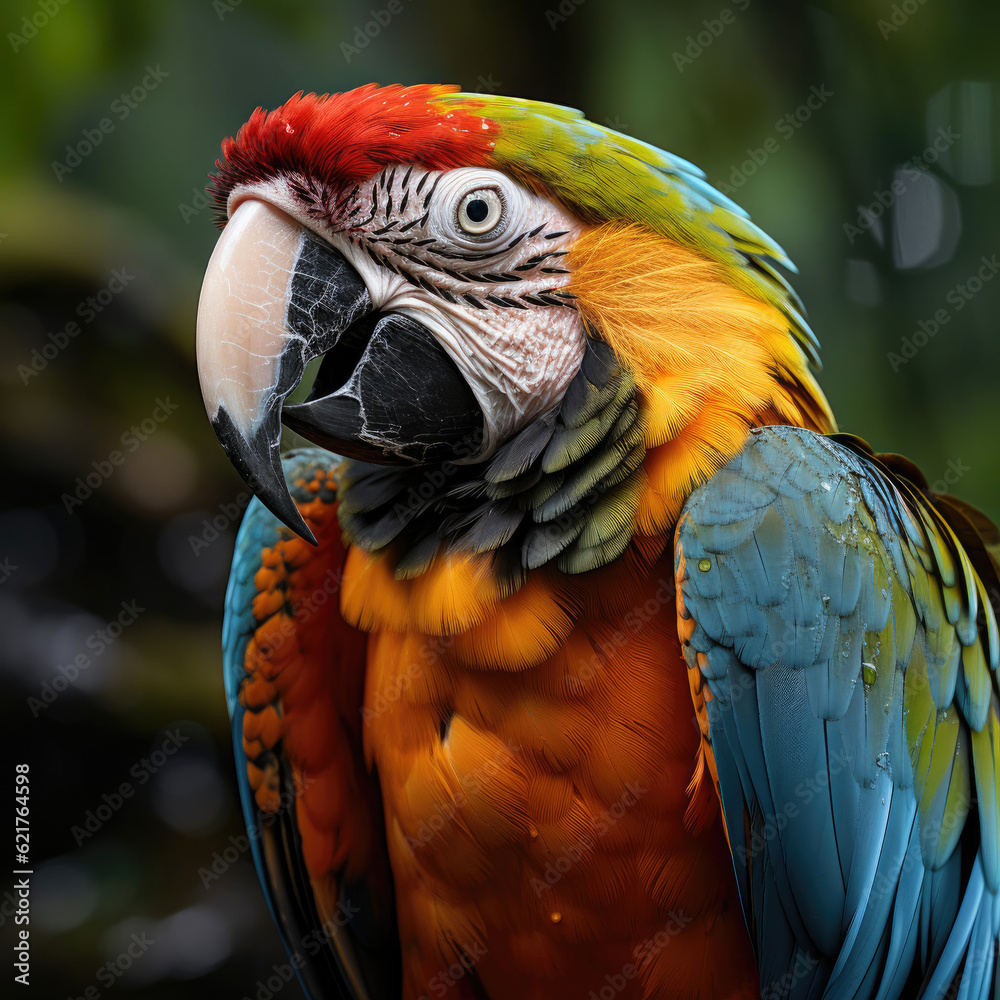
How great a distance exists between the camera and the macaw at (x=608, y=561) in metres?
1.05

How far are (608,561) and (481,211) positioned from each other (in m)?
0.50

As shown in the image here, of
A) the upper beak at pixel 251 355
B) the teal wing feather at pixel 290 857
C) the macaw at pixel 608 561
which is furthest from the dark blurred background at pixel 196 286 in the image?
the upper beak at pixel 251 355

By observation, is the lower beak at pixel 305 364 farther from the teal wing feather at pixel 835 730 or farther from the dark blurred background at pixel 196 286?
the dark blurred background at pixel 196 286

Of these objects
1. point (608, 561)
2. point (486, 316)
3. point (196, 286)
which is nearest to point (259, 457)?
point (486, 316)

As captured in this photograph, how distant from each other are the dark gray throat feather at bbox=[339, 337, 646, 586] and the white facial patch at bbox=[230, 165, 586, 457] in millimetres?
49

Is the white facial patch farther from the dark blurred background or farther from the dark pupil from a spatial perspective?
the dark blurred background

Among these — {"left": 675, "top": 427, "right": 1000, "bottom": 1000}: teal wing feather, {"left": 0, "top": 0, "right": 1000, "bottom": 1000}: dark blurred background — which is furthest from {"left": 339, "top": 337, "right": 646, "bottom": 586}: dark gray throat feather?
{"left": 0, "top": 0, "right": 1000, "bottom": 1000}: dark blurred background

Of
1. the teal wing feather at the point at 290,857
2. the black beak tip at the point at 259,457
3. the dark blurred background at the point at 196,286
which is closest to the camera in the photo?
the black beak tip at the point at 259,457

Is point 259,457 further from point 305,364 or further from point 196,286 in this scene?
point 196,286

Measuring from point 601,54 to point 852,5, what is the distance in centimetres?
73

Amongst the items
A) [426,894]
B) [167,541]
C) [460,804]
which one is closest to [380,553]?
[460,804]

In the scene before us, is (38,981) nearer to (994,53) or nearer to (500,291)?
(500,291)

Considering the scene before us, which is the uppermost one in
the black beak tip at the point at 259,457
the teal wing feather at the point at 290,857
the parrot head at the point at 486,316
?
the parrot head at the point at 486,316

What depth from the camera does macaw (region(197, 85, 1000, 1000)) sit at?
3.46ft
